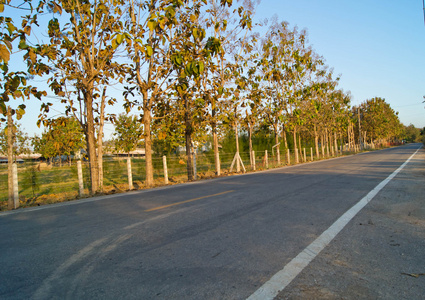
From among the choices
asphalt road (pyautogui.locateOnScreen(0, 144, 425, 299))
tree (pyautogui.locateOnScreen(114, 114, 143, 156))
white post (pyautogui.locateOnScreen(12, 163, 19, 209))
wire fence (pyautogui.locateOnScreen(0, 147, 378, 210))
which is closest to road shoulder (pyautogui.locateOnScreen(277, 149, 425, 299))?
asphalt road (pyautogui.locateOnScreen(0, 144, 425, 299))

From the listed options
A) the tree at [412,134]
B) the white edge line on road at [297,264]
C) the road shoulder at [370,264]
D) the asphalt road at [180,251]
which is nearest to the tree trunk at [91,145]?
the asphalt road at [180,251]

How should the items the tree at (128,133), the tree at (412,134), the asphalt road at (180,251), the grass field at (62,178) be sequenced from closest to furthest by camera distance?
the asphalt road at (180,251), the grass field at (62,178), the tree at (128,133), the tree at (412,134)

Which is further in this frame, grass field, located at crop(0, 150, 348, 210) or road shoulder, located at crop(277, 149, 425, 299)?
grass field, located at crop(0, 150, 348, 210)

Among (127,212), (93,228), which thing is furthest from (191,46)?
(93,228)

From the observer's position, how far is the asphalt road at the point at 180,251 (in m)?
2.91

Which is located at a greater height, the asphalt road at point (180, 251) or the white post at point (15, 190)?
the white post at point (15, 190)

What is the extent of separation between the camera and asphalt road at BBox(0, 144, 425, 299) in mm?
2908

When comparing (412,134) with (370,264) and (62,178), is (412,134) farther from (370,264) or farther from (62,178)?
(370,264)

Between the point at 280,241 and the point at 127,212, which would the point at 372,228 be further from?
the point at 127,212

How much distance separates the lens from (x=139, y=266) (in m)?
3.48

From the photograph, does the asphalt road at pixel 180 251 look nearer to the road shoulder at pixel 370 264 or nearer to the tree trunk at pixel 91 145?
the road shoulder at pixel 370 264

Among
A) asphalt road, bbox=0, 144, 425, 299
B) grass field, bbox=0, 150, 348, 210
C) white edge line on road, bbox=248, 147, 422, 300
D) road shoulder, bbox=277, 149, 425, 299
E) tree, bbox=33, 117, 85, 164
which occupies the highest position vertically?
tree, bbox=33, 117, 85, 164

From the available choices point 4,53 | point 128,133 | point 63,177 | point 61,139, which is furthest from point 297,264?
point 128,133

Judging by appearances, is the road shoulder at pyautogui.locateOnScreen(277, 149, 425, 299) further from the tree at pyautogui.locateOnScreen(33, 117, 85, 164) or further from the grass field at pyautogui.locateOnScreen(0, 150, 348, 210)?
the tree at pyautogui.locateOnScreen(33, 117, 85, 164)
